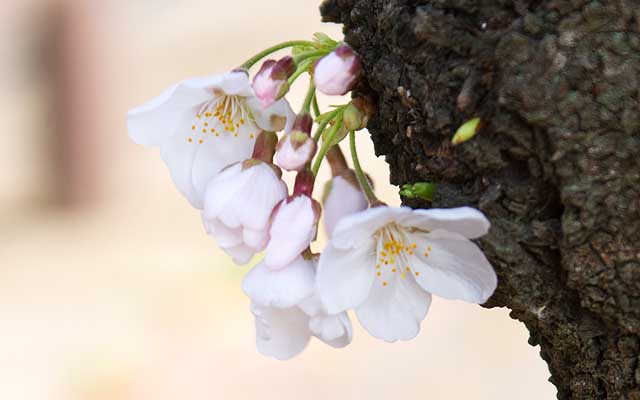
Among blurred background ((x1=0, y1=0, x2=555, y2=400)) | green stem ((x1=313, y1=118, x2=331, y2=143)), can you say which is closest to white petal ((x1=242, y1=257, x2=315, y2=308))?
green stem ((x1=313, y1=118, x2=331, y2=143))

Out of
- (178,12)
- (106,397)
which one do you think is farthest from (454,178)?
(178,12)

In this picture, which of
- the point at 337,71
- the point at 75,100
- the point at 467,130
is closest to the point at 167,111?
the point at 337,71

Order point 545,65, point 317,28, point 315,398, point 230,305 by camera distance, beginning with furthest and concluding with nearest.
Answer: point 317,28, point 230,305, point 315,398, point 545,65

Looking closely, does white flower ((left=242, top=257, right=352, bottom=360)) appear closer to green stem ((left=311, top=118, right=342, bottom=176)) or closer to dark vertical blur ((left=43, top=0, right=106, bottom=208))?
green stem ((left=311, top=118, right=342, bottom=176))

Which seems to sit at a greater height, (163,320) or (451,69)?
(451,69)

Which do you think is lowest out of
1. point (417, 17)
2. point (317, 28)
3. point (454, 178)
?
point (317, 28)

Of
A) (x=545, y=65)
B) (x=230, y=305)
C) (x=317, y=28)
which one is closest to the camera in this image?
(x=545, y=65)

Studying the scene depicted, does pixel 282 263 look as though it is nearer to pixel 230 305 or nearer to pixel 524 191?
pixel 524 191
